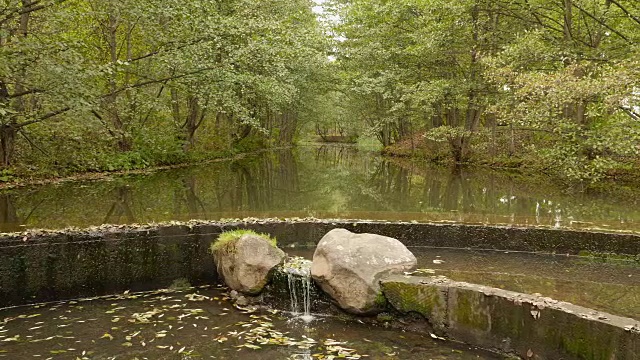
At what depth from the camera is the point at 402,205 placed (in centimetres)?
1417

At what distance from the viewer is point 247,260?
7340 millimetres

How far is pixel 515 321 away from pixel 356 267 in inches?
87.1

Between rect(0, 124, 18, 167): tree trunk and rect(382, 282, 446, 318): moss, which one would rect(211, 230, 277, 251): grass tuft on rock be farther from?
rect(0, 124, 18, 167): tree trunk

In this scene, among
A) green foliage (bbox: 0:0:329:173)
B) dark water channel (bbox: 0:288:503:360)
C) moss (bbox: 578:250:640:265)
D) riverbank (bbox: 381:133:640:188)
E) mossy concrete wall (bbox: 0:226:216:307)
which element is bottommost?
dark water channel (bbox: 0:288:503:360)

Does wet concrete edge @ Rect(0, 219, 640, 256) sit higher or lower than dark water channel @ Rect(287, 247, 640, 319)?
higher

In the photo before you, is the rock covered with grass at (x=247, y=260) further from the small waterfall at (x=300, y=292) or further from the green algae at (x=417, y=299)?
the green algae at (x=417, y=299)

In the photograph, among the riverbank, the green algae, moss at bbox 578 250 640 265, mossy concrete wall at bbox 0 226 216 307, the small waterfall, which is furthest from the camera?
the riverbank

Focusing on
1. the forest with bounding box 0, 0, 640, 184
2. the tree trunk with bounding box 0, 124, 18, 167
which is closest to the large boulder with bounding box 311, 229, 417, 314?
the forest with bounding box 0, 0, 640, 184

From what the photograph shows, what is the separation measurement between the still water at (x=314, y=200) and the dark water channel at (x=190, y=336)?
2994 mm

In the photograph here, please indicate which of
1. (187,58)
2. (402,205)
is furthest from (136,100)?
(402,205)

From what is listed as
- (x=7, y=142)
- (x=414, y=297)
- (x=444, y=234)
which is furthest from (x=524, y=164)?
(x=7, y=142)

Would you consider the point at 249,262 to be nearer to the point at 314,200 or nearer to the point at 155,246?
the point at 155,246

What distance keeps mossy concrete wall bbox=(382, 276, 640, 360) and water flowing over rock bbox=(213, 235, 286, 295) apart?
195 cm

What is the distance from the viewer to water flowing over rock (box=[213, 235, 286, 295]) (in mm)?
7262
